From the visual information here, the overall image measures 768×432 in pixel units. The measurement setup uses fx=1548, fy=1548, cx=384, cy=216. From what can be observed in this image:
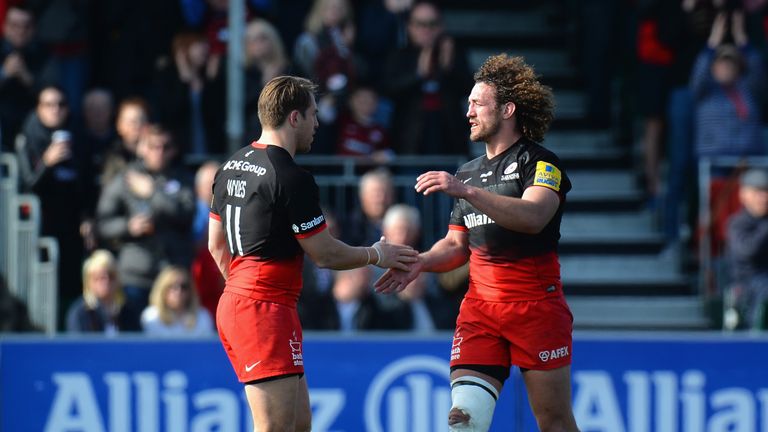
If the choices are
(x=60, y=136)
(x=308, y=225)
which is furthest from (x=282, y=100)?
(x=60, y=136)

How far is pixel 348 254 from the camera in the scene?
842 cm

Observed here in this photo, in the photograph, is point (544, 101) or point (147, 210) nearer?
point (544, 101)

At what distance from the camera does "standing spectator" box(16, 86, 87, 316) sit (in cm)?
1341

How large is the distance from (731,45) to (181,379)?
21.0 ft

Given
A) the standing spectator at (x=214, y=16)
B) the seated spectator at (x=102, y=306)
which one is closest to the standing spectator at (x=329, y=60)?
the standing spectator at (x=214, y=16)

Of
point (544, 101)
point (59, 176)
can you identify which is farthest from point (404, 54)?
point (544, 101)

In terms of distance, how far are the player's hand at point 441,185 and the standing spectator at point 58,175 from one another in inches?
238

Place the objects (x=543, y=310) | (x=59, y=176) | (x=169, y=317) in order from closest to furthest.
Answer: (x=543, y=310)
(x=169, y=317)
(x=59, y=176)

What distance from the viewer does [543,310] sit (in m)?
8.51

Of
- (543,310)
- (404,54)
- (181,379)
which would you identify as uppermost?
(404,54)

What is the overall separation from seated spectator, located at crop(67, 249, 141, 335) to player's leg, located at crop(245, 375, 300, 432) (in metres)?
4.64

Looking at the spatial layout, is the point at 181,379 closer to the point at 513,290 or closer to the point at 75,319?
the point at 75,319

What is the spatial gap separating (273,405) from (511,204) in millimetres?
1649

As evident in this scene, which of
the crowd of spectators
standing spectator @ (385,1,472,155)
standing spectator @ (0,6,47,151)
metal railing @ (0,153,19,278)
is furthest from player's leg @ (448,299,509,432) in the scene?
standing spectator @ (0,6,47,151)
